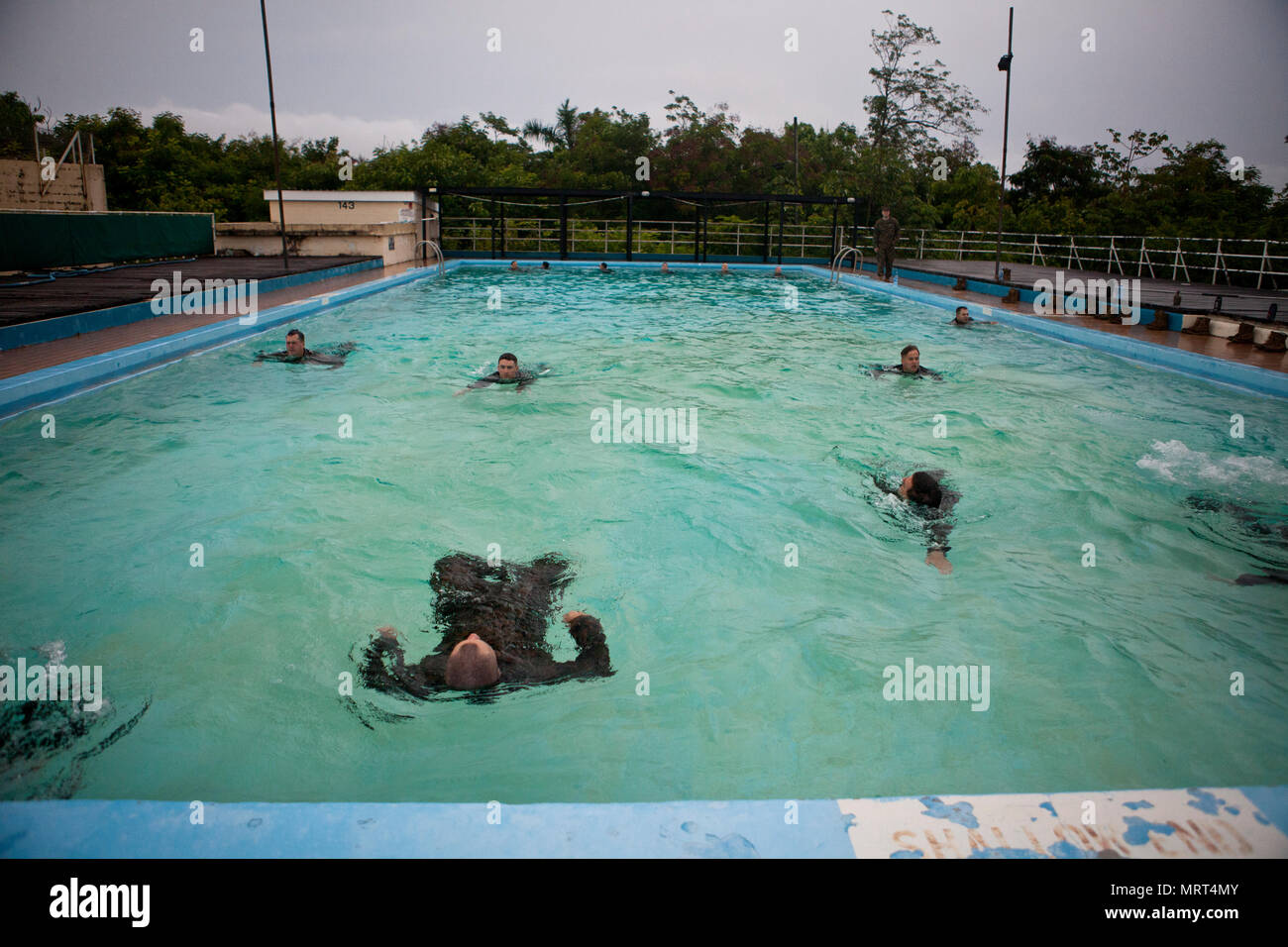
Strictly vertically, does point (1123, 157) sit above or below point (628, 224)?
above

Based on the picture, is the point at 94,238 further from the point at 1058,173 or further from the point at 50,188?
the point at 1058,173

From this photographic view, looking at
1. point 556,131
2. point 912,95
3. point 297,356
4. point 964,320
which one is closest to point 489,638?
point 297,356

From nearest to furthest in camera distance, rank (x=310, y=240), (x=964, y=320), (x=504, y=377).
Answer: (x=504, y=377), (x=964, y=320), (x=310, y=240)

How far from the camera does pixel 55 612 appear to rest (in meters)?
4.38

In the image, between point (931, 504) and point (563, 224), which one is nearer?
point (931, 504)

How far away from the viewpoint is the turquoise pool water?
3.29m

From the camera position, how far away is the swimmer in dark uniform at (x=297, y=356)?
10.1m

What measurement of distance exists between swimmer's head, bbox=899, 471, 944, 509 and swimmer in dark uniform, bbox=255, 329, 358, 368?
7745 millimetres

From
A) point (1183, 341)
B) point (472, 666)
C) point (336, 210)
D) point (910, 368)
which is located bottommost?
point (472, 666)

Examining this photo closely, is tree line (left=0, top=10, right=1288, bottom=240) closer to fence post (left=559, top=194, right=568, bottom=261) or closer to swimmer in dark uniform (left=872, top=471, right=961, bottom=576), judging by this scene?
fence post (left=559, top=194, right=568, bottom=261)

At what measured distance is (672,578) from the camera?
514cm

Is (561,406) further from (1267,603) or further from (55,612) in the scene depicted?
(1267,603)

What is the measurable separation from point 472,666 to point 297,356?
8161 mm

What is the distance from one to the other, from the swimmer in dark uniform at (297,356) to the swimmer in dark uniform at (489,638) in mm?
6364
